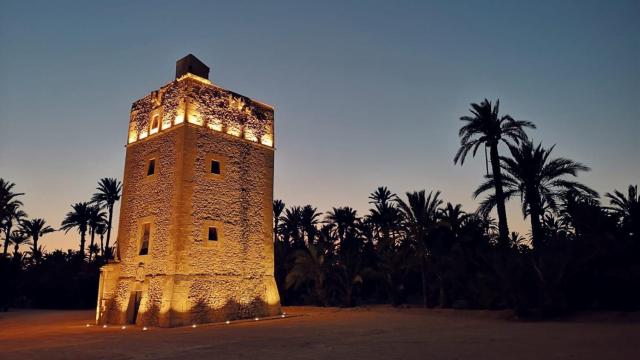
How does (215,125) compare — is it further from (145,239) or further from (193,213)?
(145,239)

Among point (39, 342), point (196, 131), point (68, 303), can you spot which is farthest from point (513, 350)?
point (68, 303)

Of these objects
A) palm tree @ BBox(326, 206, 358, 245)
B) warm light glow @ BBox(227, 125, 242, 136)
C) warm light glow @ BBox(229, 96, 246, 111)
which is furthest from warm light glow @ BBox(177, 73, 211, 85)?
palm tree @ BBox(326, 206, 358, 245)

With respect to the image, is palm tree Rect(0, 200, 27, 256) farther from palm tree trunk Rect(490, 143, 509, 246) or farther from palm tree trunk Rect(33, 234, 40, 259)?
Result: palm tree trunk Rect(490, 143, 509, 246)

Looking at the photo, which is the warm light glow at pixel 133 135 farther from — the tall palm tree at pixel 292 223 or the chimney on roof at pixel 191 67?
the tall palm tree at pixel 292 223

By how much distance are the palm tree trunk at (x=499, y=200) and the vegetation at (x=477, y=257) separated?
0.17ft

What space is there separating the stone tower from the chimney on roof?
5 cm

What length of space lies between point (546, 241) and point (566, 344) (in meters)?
10.6

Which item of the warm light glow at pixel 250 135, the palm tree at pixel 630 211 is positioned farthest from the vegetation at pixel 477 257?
the warm light glow at pixel 250 135

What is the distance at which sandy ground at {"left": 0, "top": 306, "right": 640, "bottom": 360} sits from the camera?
8.84 m

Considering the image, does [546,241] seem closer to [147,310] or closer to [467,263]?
[467,263]

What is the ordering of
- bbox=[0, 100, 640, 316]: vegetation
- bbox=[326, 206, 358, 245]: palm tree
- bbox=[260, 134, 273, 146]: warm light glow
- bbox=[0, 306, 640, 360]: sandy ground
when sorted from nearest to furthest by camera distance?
bbox=[0, 306, 640, 360]: sandy ground, bbox=[0, 100, 640, 316]: vegetation, bbox=[260, 134, 273, 146]: warm light glow, bbox=[326, 206, 358, 245]: palm tree

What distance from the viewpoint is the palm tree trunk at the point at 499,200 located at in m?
20.3

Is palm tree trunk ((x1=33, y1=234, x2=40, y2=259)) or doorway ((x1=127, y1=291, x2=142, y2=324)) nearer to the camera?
doorway ((x1=127, y1=291, x2=142, y2=324))

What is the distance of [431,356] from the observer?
8.48 metres
